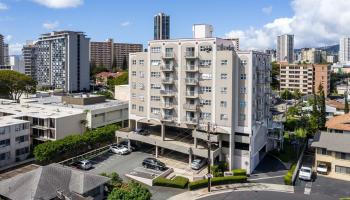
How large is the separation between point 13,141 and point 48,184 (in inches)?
883

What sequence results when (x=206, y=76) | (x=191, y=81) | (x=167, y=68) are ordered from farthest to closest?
(x=167, y=68)
(x=191, y=81)
(x=206, y=76)

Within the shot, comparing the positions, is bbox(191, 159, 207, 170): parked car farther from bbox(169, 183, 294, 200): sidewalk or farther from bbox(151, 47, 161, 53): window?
bbox(151, 47, 161, 53): window

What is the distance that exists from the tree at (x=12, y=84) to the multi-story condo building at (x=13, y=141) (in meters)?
51.1

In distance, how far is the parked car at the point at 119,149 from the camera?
62.4m

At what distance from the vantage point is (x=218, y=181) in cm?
4869

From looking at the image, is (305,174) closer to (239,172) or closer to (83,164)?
(239,172)

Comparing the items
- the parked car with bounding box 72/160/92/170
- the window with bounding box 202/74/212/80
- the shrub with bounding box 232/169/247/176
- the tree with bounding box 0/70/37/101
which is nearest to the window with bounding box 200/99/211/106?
the window with bounding box 202/74/212/80

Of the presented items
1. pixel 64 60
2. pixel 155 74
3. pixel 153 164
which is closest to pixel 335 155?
pixel 153 164

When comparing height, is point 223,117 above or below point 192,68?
below

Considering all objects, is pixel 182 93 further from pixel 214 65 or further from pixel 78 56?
pixel 78 56

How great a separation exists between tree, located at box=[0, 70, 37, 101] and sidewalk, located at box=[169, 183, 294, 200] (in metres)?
82.4

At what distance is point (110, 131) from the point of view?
2576 inches

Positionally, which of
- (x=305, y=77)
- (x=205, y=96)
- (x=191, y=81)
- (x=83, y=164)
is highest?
(x=305, y=77)

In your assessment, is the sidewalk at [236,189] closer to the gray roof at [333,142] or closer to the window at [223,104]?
the gray roof at [333,142]
